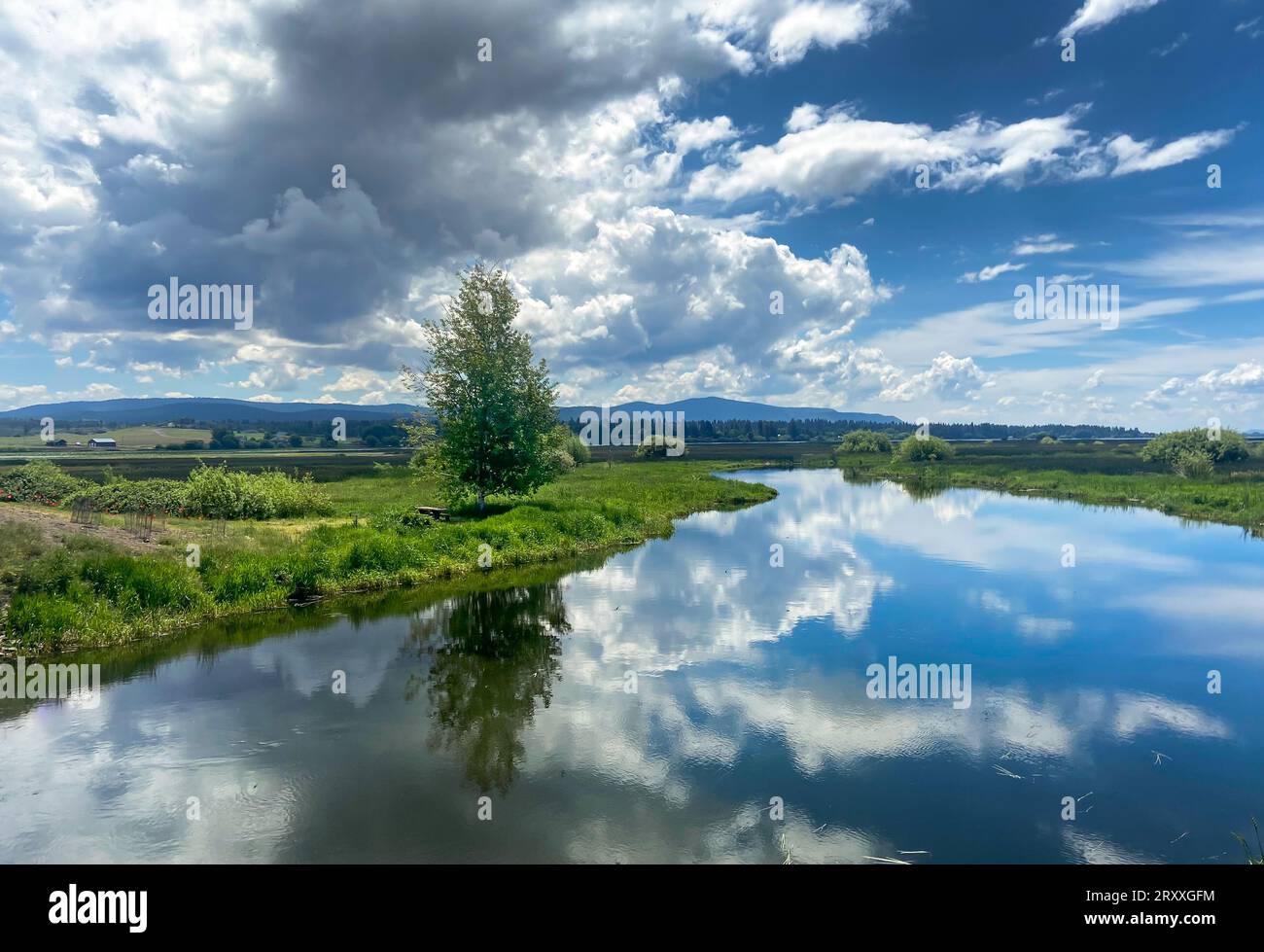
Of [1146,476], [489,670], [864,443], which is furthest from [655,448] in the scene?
[489,670]

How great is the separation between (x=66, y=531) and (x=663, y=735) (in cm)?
2220

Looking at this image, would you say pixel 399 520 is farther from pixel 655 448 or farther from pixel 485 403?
pixel 655 448

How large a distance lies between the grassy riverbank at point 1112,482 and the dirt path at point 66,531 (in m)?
59.6

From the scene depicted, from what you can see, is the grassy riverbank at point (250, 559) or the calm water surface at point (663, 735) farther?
the grassy riverbank at point (250, 559)

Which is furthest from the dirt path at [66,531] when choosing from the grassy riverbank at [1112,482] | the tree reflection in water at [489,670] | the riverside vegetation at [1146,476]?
the riverside vegetation at [1146,476]

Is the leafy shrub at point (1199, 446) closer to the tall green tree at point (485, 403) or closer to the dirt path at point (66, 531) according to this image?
the tall green tree at point (485, 403)

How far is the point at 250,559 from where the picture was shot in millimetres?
23562

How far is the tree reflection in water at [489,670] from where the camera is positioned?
42.6ft

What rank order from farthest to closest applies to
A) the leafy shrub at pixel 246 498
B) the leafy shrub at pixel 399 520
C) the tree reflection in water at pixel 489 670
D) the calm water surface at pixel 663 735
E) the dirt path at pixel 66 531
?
the leafy shrub at pixel 246 498
the leafy shrub at pixel 399 520
the dirt path at pixel 66 531
the tree reflection in water at pixel 489 670
the calm water surface at pixel 663 735

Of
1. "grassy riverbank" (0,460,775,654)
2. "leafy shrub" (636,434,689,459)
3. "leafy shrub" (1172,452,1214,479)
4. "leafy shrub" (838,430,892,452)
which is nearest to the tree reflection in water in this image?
"grassy riverbank" (0,460,775,654)

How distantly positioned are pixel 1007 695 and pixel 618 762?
32.7 feet

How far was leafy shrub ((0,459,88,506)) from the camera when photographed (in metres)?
30.7
